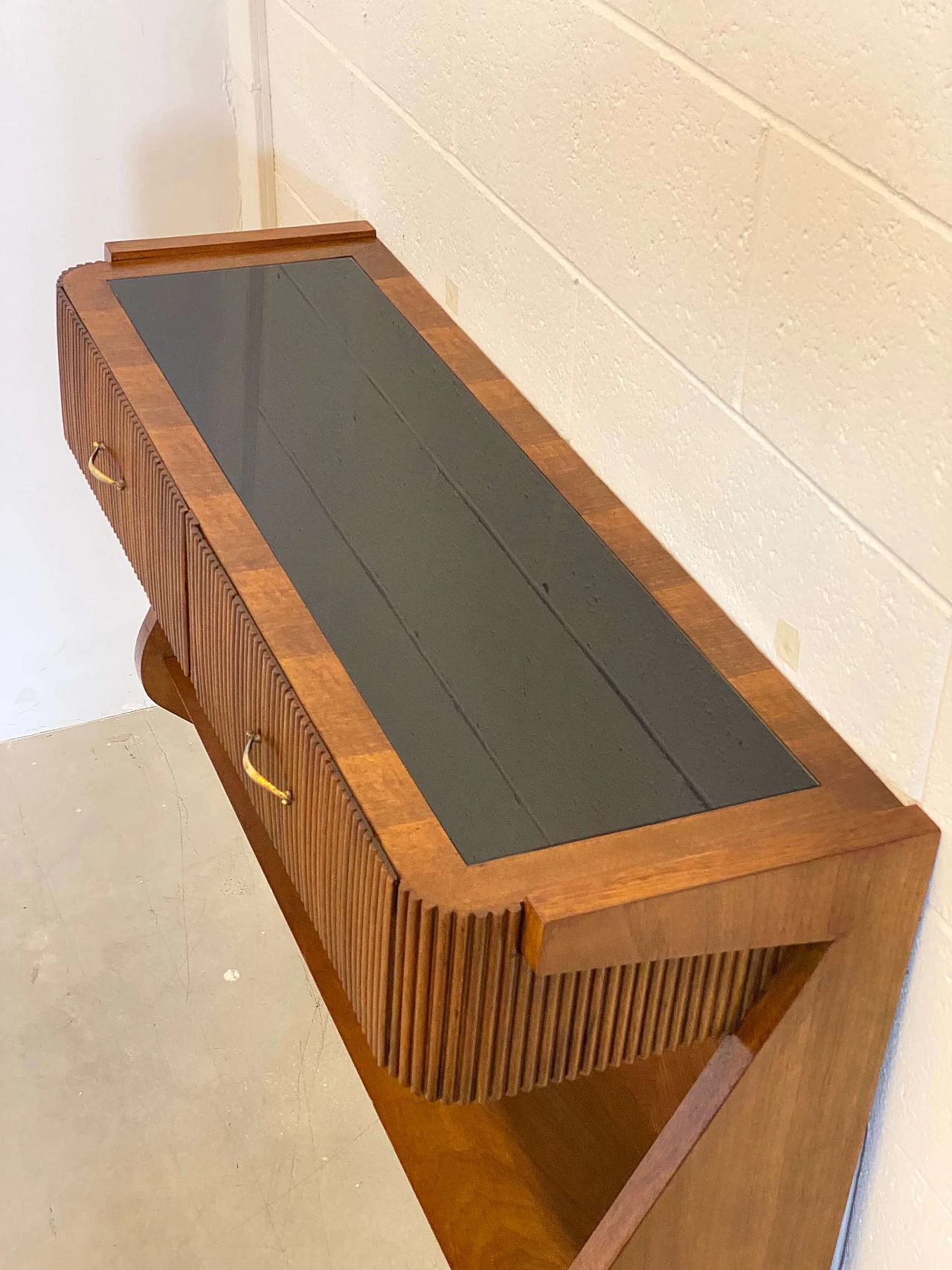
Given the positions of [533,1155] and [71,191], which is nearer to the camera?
[533,1155]

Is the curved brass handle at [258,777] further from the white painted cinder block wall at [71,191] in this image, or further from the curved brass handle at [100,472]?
the white painted cinder block wall at [71,191]

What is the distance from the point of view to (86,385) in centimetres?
156

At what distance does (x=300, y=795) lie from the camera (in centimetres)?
105

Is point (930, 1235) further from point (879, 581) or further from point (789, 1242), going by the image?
point (879, 581)

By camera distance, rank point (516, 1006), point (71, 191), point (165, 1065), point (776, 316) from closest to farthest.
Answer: point (516, 1006), point (776, 316), point (165, 1065), point (71, 191)

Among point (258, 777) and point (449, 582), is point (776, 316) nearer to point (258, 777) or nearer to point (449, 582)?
point (449, 582)

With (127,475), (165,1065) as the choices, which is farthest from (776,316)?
(165,1065)

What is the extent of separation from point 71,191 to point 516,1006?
1870mm

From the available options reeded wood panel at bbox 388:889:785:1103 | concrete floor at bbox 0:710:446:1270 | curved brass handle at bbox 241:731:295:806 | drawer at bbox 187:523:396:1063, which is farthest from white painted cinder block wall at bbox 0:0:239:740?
reeded wood panel at bbox 388:889:785:1103

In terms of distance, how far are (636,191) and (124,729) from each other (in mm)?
1918

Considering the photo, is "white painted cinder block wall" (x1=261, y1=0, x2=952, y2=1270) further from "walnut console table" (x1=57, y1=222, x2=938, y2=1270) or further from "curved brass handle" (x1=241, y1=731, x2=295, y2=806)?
"curved brass handle" (x1=241, y1=731, x2=295, y2=806)

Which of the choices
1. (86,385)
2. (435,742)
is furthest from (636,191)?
(86,385)

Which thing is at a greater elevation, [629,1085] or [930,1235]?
[930,1235]

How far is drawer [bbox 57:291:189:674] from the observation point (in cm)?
133
